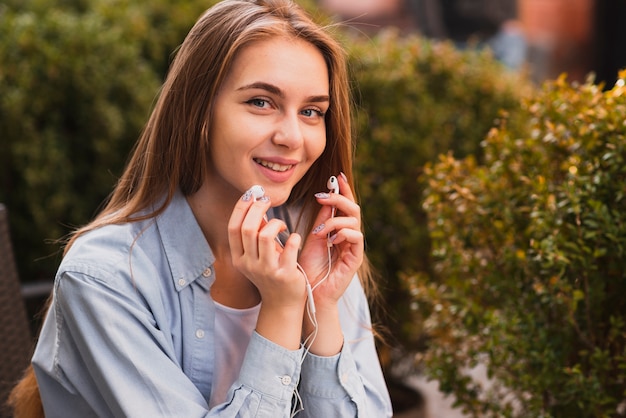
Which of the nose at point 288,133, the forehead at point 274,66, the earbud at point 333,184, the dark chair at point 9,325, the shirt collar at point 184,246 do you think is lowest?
the dark chair at point 9,325

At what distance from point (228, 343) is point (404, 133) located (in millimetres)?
2189

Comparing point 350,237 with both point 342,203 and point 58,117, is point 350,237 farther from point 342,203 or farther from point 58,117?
point 58,117

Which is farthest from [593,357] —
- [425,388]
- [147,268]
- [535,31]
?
[535,31]

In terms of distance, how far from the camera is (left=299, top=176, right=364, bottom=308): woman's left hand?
186 cm

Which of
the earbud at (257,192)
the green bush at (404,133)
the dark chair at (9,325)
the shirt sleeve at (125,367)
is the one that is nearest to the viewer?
the shirt sleeve at (125,367)

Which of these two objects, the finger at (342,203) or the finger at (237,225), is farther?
the finger at (342,203)

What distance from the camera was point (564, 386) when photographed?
2.14 meters

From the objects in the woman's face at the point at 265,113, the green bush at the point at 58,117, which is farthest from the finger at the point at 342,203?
the green bush at the point at 58,117

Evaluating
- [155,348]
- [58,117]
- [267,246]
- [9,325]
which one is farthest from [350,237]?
[58,117]

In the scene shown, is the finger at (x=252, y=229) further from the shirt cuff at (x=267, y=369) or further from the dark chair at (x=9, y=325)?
the dark chair at (x=9, y=325)

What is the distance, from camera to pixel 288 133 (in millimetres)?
1781

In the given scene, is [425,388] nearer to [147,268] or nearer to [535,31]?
[147,268]

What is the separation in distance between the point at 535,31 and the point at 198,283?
26.3 ft

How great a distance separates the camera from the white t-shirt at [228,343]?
183cm
